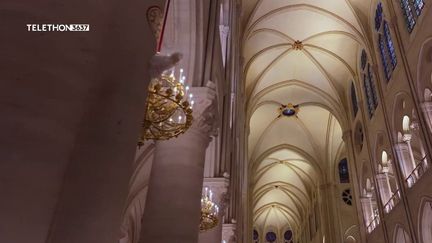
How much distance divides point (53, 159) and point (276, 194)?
36.1 m

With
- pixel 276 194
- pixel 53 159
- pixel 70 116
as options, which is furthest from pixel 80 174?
pixel 276 194

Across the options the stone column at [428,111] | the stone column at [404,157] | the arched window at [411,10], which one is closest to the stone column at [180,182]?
the stone column at [428,111]

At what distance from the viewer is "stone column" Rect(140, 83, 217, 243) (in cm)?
433

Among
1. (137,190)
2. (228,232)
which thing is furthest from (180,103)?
(137,190)

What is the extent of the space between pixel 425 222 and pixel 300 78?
11777mm

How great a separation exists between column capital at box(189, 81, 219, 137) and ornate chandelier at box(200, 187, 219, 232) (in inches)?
77.6

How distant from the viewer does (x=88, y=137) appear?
1846mm

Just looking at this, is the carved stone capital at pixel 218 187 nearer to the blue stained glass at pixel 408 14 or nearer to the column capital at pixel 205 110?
the column capital at pixel 205 110

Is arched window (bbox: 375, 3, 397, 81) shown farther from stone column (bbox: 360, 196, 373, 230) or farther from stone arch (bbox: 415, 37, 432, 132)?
stone column (bbox: 360, 196, 373, 230)

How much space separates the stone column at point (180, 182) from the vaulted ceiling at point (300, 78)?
12744 millimetres

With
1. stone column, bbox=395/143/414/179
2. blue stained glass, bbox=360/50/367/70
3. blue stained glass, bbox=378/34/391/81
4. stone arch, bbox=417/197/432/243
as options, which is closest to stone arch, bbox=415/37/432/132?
stone arch, bbox=417/197/432/243

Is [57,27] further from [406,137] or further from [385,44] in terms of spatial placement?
[385,44]

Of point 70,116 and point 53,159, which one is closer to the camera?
point 53,159

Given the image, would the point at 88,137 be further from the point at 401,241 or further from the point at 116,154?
the point at 401,241
